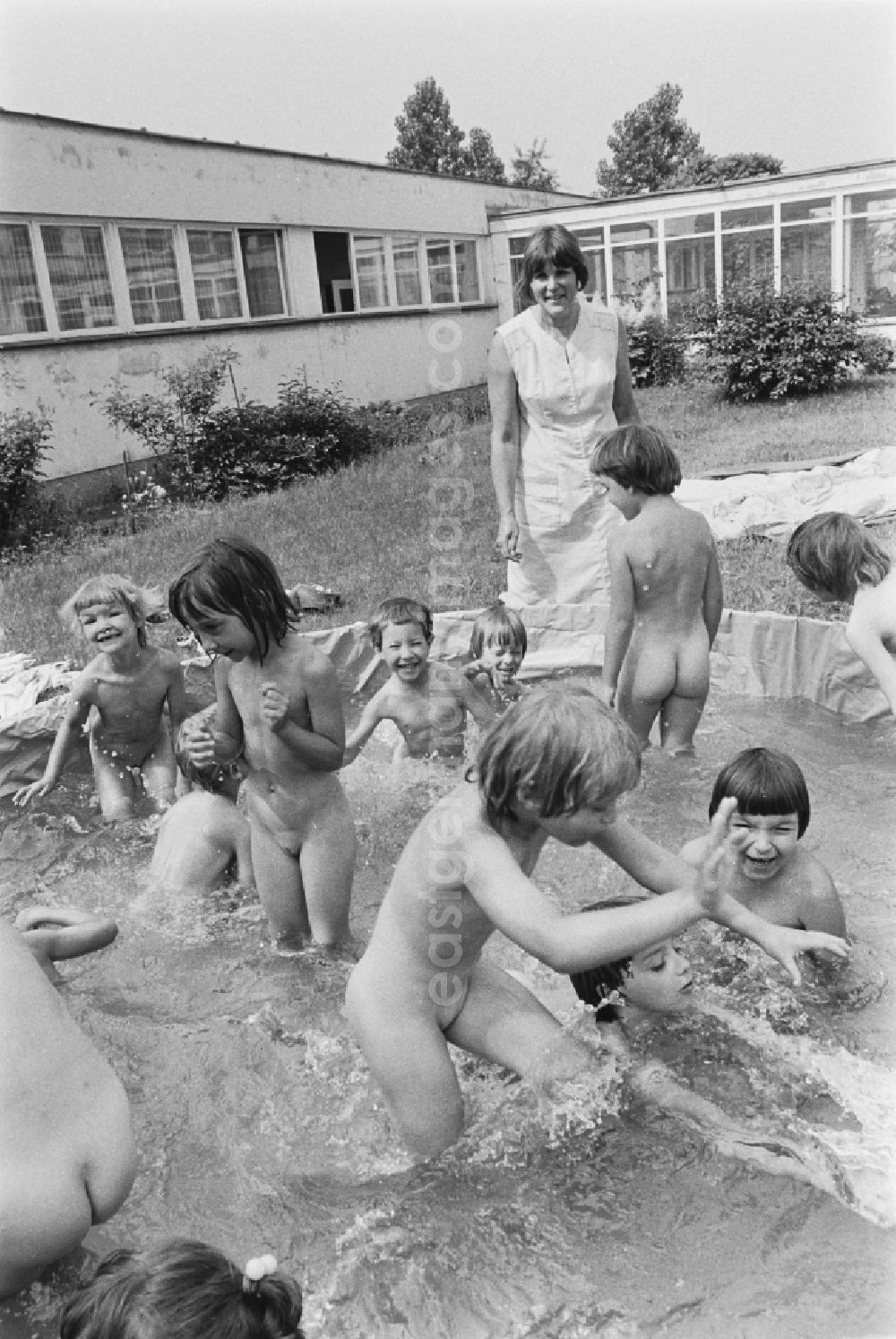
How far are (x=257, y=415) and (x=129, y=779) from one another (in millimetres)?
8205

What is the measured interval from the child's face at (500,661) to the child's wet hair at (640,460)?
3.06 ft

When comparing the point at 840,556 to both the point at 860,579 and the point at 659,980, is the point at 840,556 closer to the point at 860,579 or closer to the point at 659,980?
the point at 860,579

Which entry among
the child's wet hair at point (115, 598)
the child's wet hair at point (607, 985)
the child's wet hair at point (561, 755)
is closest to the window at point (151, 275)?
the child's wet hair at point (115, 598)

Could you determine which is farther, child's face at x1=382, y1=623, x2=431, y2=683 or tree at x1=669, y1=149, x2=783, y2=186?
tree at x1=669, y1=149, x2=783, y2=186

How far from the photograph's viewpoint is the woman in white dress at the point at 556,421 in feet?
14.5

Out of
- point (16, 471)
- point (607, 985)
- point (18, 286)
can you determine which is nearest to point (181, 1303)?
point (607, 985)

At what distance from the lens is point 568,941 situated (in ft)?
6.70

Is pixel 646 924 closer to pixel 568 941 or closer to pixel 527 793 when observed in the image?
pixel 568 941

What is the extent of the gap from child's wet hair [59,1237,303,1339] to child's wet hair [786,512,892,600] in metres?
2.88

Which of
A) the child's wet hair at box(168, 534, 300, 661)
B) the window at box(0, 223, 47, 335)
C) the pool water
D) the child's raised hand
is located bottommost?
the pool water

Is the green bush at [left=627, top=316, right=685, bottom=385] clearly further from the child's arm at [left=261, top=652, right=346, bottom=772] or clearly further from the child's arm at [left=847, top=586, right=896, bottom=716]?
the child's arm at [left=261, top=652, right=346, bottom=772]

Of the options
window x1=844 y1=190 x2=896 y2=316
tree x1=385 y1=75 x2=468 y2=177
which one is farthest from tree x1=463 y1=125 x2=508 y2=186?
window x1=844 y1=190 x2=896 y2=316

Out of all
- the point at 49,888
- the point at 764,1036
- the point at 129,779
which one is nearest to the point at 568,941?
the point at 764,1036

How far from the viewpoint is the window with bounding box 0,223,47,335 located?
11.3 m
